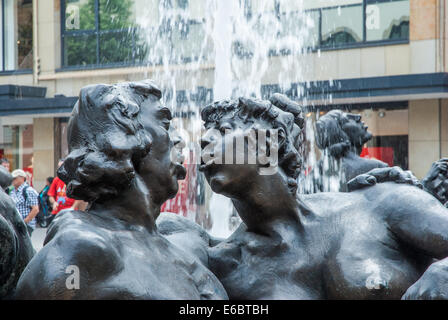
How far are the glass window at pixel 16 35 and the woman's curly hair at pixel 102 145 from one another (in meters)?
22.6

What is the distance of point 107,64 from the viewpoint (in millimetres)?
22094

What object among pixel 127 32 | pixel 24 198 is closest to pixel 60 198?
pixel 24 198

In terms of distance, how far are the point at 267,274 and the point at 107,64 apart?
1998 centimetres

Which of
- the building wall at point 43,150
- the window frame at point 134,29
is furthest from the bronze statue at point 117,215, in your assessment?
the building wall at point 43,150

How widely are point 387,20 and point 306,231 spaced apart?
17.0 m

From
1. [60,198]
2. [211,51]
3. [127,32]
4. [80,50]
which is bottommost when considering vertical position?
[60,198]

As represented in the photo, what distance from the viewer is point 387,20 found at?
18906 millimetres

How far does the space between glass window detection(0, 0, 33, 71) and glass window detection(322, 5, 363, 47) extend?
973cm

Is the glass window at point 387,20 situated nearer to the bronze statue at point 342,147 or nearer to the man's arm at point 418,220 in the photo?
the bronze statue at point 342,147

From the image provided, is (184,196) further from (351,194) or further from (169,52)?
(351,194)

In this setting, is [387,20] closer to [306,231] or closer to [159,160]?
[306,231]

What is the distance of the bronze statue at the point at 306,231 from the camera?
2555mm

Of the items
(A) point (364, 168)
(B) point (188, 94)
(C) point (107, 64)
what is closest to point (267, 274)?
(A) point (364, 168)

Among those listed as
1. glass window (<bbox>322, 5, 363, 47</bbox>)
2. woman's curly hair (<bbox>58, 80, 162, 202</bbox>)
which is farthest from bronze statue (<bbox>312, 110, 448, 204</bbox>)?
glass window (<bbox>322, 5, 363, 47</bbox>)
